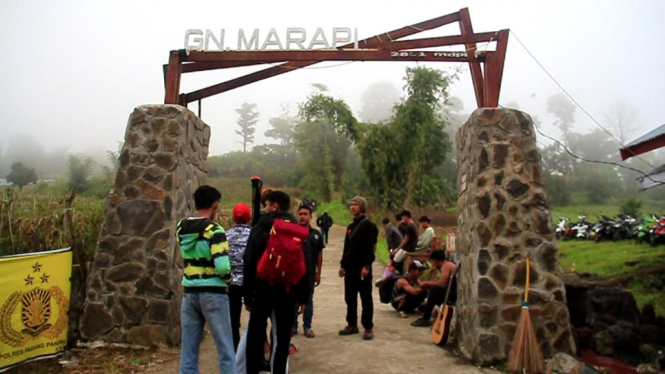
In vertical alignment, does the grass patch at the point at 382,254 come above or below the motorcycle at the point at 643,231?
below

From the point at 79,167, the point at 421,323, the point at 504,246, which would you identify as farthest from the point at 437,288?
the point at 79,167

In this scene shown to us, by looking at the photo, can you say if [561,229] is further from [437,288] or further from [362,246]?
[362,246]

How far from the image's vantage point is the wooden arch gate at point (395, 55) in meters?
7.08

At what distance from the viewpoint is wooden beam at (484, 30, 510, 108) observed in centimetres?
691

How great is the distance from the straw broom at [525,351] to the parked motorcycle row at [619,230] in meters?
10.9

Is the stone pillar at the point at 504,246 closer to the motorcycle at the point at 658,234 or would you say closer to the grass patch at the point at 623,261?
the grass patch at the point at 623,261

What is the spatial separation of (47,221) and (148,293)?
1.50 m

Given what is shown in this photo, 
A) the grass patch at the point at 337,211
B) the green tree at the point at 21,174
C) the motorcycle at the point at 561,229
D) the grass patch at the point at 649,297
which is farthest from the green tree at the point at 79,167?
the grass patch at the point at 649,297

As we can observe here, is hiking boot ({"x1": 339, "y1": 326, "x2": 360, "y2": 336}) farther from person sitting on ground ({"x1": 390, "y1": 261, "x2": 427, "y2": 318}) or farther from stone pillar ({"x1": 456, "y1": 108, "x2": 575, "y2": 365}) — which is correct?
person sitting on ground ({"x1": 390, "y1": 261, "x2": 427, "y2": 318})

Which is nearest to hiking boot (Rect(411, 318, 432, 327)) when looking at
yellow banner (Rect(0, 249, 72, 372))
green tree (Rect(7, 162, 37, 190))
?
yellow banner (Rect(0, 249, 72, 372))

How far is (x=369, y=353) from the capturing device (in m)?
6.27

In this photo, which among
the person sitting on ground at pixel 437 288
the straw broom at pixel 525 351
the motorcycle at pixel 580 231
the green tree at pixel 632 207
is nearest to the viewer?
the straw broom at pixel 525 351

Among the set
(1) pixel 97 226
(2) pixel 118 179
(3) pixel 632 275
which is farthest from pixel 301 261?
(3) pixel 632 275

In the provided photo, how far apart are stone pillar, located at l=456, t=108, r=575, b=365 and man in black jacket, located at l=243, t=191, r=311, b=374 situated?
2432 millimetres
